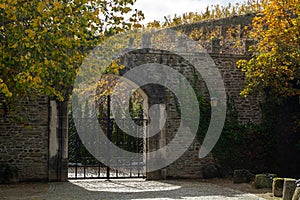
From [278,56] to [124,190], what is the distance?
5.45 m

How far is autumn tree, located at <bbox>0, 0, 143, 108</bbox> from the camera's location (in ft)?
28.5

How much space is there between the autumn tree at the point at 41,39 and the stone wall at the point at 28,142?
4.50 meters

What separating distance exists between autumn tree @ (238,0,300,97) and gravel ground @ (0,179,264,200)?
10.7ft

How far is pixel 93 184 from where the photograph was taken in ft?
46.3

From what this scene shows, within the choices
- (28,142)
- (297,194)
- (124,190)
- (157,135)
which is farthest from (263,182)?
(28,142)

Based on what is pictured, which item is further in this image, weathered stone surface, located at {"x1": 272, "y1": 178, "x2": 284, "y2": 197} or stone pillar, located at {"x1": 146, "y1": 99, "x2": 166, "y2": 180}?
stone pillar, located at {"x1": 146, "y1": 99, "x2": 166, "y2": 180}

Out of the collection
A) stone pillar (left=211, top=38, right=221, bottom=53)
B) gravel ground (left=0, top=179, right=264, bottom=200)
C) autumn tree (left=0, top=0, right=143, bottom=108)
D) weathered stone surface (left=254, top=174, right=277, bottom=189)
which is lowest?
gravel ground (left=0, top=179, right=264, bottom=200)

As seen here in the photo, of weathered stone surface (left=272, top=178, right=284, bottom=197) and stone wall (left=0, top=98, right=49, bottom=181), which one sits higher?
stone wall (left=0, top=98, right=49, bottom=181)

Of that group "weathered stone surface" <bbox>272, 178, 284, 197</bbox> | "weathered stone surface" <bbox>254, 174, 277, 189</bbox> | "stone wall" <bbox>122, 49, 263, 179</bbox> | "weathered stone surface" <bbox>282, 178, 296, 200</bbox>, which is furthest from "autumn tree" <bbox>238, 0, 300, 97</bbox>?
"weathered stone surface" <bbox>282, 178, 296, 200</bbox>

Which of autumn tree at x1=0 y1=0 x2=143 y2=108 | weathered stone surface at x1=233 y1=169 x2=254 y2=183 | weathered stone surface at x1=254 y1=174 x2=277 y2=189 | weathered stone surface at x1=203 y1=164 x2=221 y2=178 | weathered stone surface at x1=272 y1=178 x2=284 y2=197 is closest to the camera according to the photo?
autumn tree at x1=0 y1=0 x2=143 y2=108

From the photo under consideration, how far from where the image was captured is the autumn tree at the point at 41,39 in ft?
28.5

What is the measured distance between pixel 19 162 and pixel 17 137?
0.67 metres

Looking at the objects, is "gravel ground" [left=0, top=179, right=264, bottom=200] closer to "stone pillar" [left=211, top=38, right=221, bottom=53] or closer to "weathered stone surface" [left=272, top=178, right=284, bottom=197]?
"weathered stone surface" [left=272, top=178, right=284, bottom=197]

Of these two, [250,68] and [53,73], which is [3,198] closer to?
[53,73]
